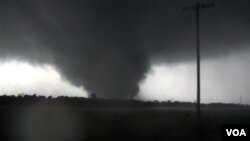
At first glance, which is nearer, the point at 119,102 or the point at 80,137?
the point at 80,137

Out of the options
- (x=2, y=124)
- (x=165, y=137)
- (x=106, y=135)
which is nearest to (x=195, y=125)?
(x=165, y=137)

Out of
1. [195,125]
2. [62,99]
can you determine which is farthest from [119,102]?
[195,125]

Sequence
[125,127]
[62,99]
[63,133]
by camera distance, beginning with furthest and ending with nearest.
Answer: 1. [62,99]
2. [125,127]
3. [63,133]

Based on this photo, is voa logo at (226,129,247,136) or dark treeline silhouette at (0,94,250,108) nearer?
voa logo at (226,129,247,136)

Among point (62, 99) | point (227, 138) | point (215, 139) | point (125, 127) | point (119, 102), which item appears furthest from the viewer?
point (119, 102)

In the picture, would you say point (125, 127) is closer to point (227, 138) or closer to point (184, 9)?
point (184, 9)

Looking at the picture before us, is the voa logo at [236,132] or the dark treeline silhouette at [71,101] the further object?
the dark treeline silhouette at [71,101]

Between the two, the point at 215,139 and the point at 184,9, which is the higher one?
the point at 184,9

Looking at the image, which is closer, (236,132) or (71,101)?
(236,132)

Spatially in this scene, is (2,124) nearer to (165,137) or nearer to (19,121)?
(19,121)
